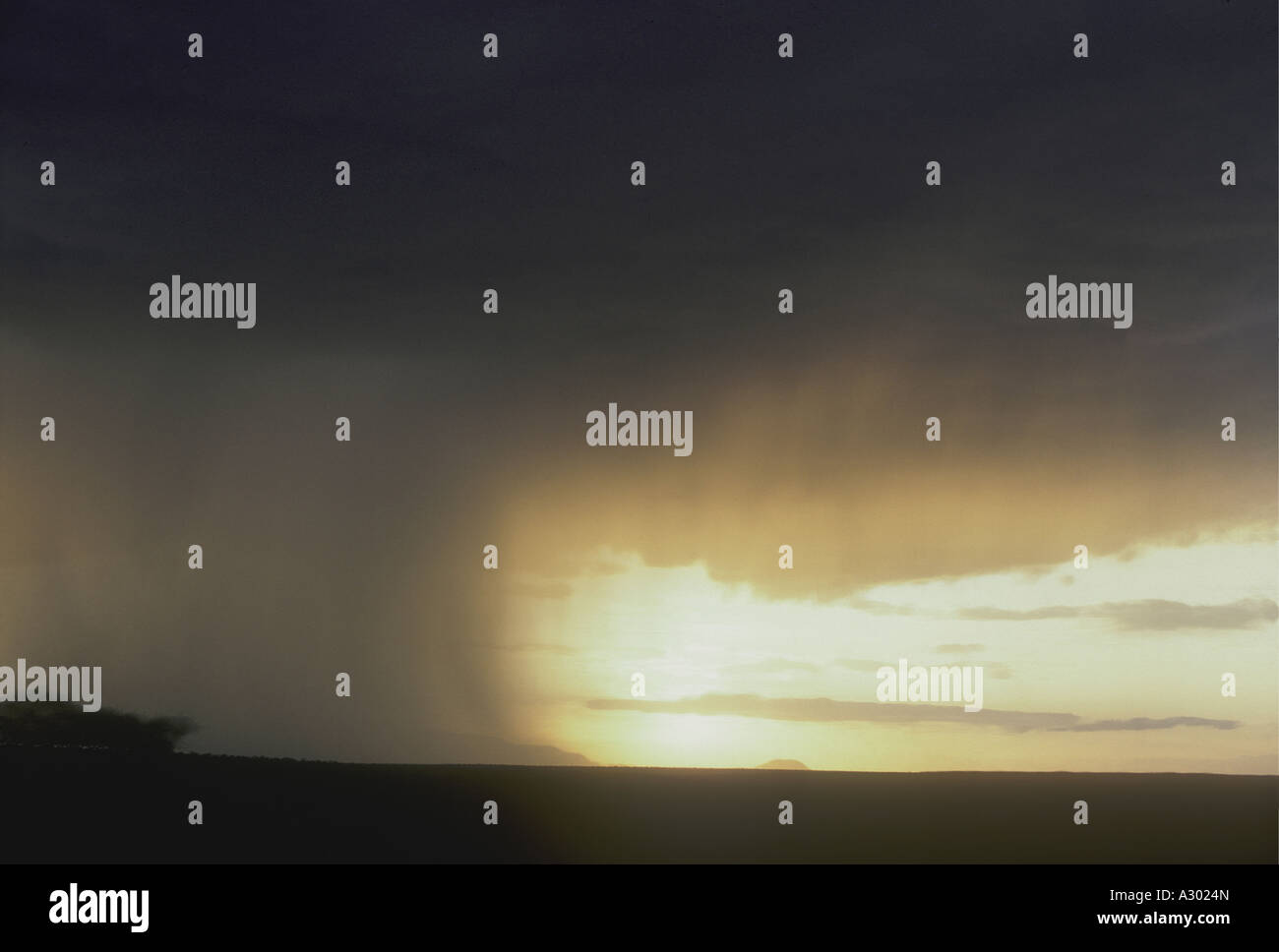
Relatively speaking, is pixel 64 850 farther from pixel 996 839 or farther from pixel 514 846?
pixel 996 839

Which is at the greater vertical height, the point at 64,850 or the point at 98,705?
the point at 98,705

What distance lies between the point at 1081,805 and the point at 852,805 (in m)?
8.37

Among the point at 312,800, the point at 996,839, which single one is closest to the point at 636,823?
the point at 312,800

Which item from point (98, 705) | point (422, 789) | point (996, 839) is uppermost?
point (98, 705)

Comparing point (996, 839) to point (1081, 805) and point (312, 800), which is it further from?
point (312, 800)

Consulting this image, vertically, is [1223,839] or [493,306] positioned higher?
[493,306]

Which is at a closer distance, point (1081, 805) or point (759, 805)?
→ point (1081, 805)

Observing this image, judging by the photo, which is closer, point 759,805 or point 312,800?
point 759,805

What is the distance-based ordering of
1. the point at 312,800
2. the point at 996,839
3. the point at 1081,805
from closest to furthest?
the point at 1081,805
the point at 312,800
the point at 996,839
